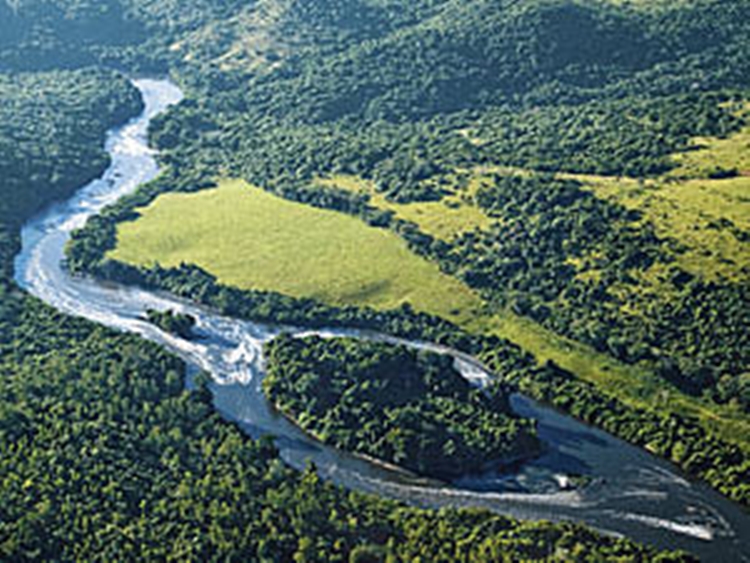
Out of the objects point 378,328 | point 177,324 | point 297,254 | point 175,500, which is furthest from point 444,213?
point 175,500

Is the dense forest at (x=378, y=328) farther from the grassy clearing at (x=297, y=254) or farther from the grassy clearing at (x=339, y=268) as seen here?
the grassy clearing at (x=297, y=254)

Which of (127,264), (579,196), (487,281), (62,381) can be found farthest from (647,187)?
(62,381)

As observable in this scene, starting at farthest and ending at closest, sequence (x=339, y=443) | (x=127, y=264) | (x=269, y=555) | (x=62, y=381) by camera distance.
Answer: (x=127, y=264) → (x=62, y=381) → (x=339, y=443) → (x=269, y=555)

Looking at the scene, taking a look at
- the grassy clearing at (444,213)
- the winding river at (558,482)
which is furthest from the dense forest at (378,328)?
the winding river at (558,482)

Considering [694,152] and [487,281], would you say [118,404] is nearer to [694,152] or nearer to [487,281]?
[487,281]

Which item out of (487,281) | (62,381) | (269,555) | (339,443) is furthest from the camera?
(487,281)

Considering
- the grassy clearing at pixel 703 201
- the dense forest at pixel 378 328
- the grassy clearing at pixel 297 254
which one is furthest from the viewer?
the grassy clearing at pixel 297 254
